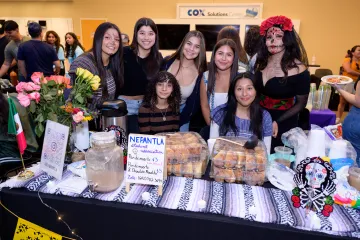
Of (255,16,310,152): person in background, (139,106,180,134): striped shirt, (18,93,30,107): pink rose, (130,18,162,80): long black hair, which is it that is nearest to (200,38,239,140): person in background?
(255,16,310,152): person in background

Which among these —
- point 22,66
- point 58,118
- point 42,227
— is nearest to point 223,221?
point 42,227

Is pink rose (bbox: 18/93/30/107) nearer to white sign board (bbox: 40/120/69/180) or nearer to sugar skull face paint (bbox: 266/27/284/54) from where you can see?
white sign board (bbox: 40/120/69/180)

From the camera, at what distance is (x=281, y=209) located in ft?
3.70

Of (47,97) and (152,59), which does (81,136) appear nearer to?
(47,97)

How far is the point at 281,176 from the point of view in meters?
1.35

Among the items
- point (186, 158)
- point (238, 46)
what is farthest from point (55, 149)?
point (238, 46)

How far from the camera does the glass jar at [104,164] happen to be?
1.18 m

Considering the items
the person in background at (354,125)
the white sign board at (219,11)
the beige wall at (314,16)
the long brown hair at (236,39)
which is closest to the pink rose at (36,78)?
the long brown hair at (236,39)

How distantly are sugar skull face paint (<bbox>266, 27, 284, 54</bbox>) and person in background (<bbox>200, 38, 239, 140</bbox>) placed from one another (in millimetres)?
252

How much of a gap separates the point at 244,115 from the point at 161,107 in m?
0.64

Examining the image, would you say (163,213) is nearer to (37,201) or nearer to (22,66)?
(37,201)

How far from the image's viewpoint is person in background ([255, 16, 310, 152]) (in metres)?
2.07

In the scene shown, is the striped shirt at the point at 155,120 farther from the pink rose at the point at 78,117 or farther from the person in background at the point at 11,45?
the person in background at the point at 11,45

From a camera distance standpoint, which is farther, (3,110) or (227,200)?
(3,110)
